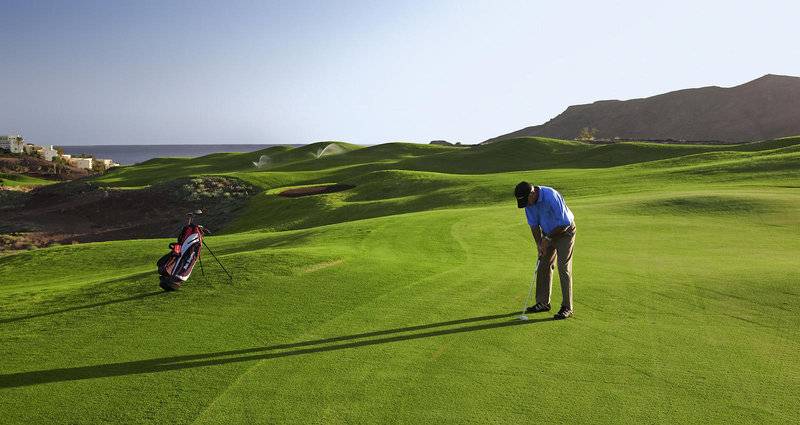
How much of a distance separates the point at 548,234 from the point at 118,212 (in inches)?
2008

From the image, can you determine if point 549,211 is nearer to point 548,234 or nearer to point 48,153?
point 548,234

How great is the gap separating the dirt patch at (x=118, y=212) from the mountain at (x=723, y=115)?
141127 mm

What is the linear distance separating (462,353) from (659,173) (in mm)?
35694

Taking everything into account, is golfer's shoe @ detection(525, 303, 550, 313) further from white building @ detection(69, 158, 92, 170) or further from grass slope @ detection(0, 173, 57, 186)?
white building @ detection(69, 158, 92, 170)

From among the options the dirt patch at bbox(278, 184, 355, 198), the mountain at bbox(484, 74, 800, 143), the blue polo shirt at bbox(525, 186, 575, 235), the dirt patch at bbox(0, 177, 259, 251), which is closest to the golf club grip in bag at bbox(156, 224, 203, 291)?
the blue polo shirt at bbox(525, 186, 575, 235)

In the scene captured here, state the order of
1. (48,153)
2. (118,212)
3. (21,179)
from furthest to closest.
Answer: (48,153) → (21,179) → (118,212)

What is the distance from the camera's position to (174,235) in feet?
138

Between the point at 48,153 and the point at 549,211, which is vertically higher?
the point at 48,153

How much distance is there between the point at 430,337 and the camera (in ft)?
26.1

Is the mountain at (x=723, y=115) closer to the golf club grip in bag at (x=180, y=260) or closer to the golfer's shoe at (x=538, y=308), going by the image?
the golfer's shoe at (x=538, y=308)

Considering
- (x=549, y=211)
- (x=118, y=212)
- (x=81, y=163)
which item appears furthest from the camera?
(x=81, y=163)

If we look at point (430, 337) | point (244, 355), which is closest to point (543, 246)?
point (430, 337)

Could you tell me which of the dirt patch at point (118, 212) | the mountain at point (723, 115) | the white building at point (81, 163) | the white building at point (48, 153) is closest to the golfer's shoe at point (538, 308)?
the dirt patch at point (118, 212)

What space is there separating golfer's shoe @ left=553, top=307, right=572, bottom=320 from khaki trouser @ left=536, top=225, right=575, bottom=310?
0.24 m
